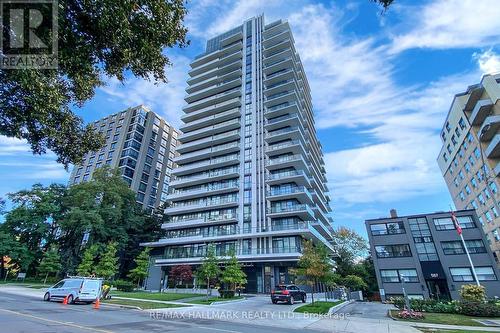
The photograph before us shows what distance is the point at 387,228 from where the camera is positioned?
43.1m

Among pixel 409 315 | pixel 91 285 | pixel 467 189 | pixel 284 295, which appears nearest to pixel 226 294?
pixel 284 295

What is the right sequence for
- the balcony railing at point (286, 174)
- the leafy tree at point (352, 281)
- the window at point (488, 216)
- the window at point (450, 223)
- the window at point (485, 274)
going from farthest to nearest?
the window at point (488, 216)
the balcony railing at point (286, 174)
the window at point (450, 223)
the leafy tree at point (352, 281)
the window at point (485, 274)

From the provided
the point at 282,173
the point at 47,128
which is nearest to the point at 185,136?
the point at 282,173

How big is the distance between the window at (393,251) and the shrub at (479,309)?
2300 cm

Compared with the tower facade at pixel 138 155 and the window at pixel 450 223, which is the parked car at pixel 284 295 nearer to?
the window at pixel 450 223

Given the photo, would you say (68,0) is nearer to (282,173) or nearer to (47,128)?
(47,128)

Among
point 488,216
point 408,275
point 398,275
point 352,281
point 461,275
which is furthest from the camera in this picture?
point 488,216

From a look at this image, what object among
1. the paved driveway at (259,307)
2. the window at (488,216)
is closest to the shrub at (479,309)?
the paved driveway at (259,307)

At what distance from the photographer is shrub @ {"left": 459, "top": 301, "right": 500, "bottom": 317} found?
1791cm

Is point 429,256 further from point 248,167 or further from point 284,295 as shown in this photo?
point 248,167

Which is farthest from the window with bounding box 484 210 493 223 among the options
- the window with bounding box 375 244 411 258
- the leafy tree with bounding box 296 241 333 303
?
the leafy tree with bounding box 296 241 333 303

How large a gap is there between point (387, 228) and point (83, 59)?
152ft

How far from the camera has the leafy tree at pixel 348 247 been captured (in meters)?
53.4

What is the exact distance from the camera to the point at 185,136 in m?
55.9
